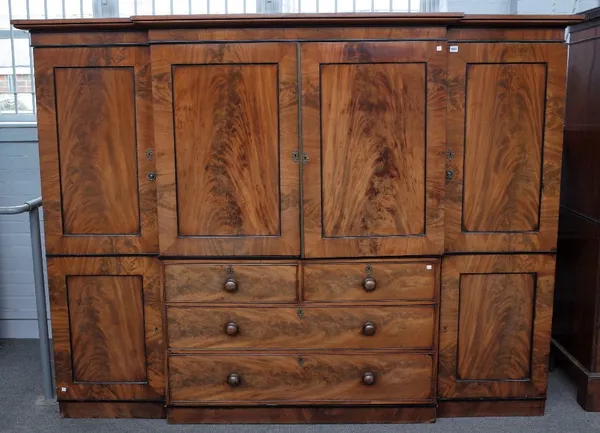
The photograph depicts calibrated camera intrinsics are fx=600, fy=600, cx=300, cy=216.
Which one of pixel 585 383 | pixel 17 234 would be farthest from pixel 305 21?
pixel 17 234

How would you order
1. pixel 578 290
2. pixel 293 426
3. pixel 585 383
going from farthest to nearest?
pixel 578 290
pixel 585 383
pixel 293 426

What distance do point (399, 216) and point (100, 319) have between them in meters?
1.35

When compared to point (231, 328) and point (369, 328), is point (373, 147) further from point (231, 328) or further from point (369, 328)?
point (231, 328)

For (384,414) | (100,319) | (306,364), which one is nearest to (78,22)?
(100,319)

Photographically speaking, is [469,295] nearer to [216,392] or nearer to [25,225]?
[216,392]

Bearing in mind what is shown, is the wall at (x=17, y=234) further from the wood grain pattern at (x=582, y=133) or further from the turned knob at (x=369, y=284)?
the wood grain pattern at (x=582, y=133)

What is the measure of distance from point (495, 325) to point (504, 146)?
0.76m

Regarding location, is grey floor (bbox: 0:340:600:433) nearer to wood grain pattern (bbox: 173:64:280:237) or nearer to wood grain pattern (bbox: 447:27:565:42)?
wood grain pattern (bbox: 173:64:280:237)

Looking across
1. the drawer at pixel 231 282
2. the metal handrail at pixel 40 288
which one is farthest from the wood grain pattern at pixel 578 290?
the metal handrail at pixel 40 288

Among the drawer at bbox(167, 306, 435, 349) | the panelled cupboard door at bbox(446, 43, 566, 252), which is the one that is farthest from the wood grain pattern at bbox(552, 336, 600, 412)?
the drawer at bbox(167, 306, 435, 349)

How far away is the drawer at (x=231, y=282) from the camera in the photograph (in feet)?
8.20

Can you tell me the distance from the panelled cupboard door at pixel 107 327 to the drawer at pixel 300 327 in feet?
0.48

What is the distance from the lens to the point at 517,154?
2.47 metres

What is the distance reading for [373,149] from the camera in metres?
2.40
